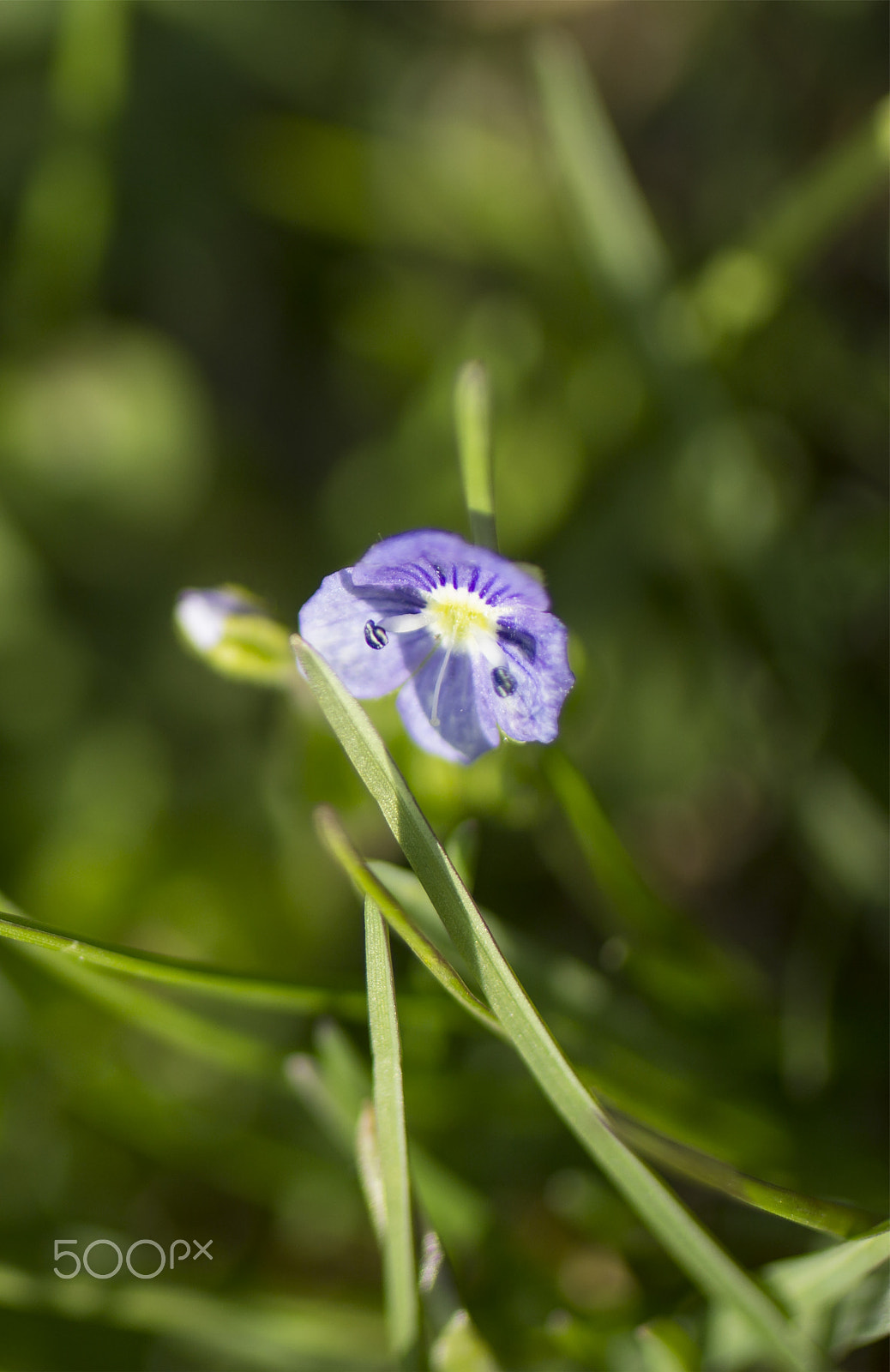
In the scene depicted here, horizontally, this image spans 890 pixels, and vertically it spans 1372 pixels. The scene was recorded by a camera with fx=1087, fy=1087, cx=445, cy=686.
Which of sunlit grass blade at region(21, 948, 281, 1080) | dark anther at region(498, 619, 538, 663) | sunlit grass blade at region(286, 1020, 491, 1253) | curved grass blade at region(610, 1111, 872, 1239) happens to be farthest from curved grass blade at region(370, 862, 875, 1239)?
sunlit grass blade at region(21, 948, 281, 1080)

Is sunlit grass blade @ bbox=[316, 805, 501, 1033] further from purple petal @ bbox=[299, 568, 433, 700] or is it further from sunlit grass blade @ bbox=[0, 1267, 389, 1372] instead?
sunlit grass blade @ bbox=[0, 1267, 389, 1372]

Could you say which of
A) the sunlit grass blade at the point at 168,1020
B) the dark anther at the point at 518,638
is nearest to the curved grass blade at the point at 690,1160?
the dark anther at the point at 518,638

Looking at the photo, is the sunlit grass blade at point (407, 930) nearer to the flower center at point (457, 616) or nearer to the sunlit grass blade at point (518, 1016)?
the sunlit grass blade at point (518, 1016)

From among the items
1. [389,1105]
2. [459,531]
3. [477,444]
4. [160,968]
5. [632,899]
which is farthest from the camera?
[459,531]

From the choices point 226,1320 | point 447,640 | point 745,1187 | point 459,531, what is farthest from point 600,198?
point 226,1320

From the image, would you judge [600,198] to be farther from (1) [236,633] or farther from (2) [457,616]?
(1) [236,633]

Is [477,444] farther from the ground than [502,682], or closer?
farther from the ground
